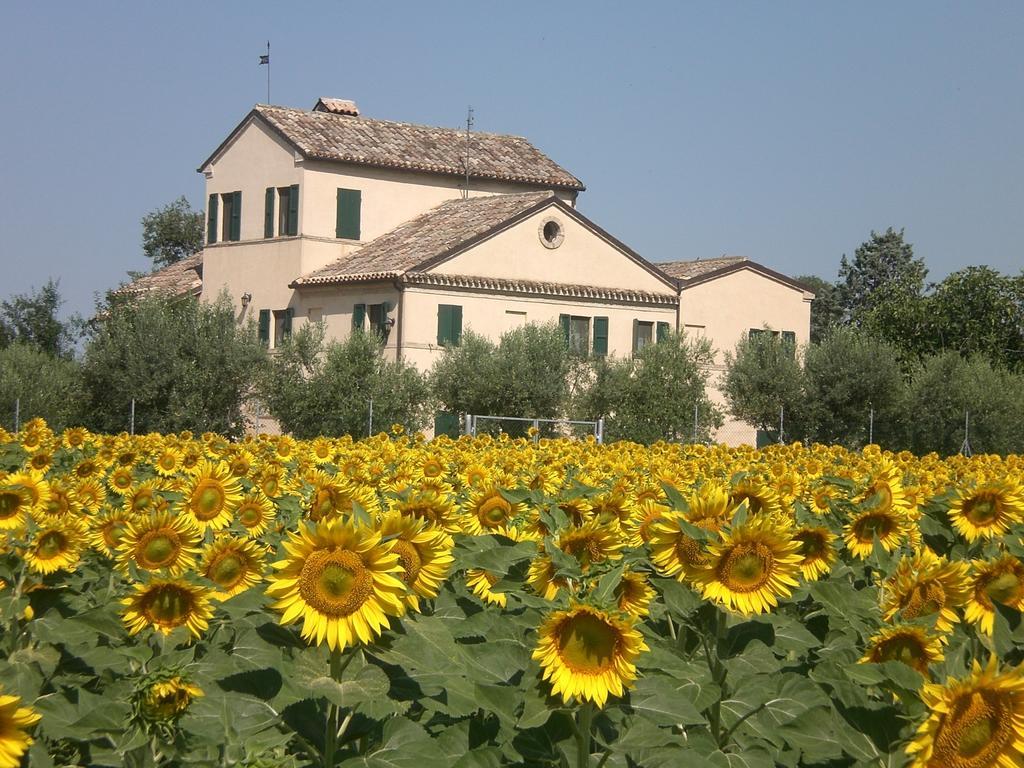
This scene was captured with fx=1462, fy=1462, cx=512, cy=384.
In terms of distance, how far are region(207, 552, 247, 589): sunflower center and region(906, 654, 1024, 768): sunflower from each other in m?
2.34

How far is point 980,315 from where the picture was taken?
65.7 m

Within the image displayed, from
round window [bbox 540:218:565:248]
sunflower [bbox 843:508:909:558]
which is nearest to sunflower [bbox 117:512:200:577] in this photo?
sunflower [bbox 843:508:909:558]

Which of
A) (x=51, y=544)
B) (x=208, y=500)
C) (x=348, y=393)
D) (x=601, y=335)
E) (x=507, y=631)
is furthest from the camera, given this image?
(x=601, y=335)

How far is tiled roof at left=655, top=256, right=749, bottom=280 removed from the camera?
165 feet

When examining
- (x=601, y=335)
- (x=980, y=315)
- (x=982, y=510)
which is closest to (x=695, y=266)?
(x=601, y=335)

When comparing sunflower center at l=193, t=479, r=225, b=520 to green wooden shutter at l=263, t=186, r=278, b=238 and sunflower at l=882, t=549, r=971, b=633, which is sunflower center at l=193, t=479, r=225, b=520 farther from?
green wooden shutter at l=263, t=186, r=278, b=238

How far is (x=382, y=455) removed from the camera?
10812 millimetres

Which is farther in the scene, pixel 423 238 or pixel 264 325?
pixel 264 325

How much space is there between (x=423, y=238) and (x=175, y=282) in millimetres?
15838

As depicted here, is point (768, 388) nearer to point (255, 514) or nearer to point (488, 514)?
point (255, 514)

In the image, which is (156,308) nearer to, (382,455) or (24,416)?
(24,416)

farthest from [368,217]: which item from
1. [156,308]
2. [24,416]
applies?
[24,416]

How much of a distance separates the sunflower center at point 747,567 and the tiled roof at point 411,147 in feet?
142

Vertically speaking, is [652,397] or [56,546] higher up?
[652,397]
